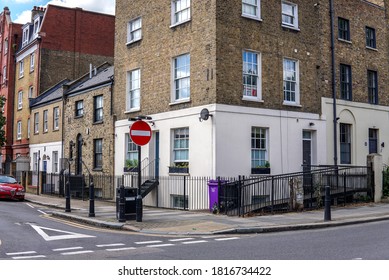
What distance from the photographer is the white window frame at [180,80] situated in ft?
67.2

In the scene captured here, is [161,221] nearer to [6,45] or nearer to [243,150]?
[243,150]

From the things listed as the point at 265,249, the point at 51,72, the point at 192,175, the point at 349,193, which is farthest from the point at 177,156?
the point at 51,72

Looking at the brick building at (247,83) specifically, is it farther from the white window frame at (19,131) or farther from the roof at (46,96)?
the white window frame at (19,131)

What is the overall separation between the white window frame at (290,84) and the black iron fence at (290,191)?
132 inches

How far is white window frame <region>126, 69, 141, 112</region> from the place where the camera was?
77.8 feet

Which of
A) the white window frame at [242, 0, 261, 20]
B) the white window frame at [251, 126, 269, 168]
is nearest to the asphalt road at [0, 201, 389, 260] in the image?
the white window frame at [251, 126, 269, 168]

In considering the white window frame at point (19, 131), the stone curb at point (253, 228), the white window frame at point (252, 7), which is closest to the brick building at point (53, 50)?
the white window frame at point (19, 131)

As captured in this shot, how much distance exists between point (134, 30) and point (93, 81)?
23.9 ft

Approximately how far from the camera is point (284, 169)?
2069 cm

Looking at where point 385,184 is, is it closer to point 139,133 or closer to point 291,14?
point 291,14

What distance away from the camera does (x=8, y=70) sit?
147ft

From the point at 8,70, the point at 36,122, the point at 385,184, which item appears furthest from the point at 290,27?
the point at 8,70

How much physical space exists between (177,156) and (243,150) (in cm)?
329

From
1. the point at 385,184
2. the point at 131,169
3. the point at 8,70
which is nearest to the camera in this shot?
the point at 385,184
